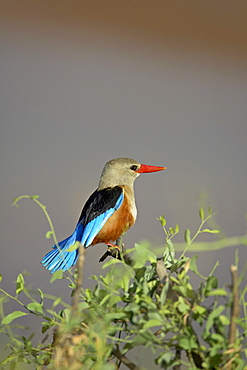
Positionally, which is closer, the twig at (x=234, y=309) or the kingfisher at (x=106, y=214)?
the twig at (x=234, y=309)

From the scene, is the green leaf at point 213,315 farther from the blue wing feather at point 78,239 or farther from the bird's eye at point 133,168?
the bird's eye at point 133,168

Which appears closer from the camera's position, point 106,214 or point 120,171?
point 106,214

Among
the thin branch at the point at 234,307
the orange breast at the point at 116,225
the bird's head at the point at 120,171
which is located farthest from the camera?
the bird's head at the point at 120,171

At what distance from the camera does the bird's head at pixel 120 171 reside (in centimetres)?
123

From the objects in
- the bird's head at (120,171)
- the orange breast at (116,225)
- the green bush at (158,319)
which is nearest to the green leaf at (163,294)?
the green bush at (158,319)

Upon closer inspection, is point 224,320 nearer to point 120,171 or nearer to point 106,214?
point 106,214

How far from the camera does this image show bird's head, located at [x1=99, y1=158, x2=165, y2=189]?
1.23 metres

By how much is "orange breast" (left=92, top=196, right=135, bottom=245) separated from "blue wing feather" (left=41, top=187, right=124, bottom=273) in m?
0.01

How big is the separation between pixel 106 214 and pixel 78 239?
0.42ft

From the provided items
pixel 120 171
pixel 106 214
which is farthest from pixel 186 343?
pixel 120 171

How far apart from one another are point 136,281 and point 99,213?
683mm

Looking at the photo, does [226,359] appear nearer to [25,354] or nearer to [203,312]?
[203,312]

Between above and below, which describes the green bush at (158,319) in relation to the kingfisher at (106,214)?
below

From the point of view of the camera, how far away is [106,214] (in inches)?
43.3
